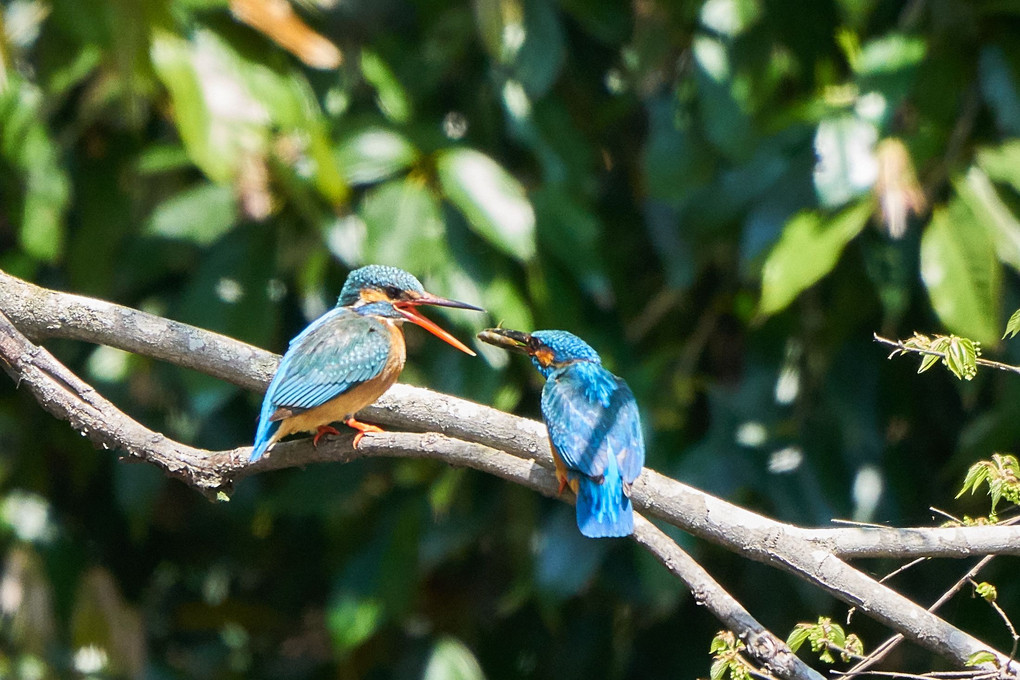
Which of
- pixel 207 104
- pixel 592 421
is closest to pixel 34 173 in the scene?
pixel 207 104

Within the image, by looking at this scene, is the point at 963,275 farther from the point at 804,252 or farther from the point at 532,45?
the point at 532,45

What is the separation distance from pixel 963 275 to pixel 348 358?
57.3 inches

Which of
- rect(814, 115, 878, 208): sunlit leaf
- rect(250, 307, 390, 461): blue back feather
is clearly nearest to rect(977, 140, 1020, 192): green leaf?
rect(814, 115, 878, 208): sunlit leaf

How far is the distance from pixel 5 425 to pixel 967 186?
305 centimetres

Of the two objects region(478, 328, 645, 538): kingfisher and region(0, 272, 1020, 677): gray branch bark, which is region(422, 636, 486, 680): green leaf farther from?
region(0, 272, 1020, 677): gray branch bark

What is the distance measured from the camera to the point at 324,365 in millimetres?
2760

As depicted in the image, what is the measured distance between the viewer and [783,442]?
348cm

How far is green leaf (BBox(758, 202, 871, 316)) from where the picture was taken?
294cm

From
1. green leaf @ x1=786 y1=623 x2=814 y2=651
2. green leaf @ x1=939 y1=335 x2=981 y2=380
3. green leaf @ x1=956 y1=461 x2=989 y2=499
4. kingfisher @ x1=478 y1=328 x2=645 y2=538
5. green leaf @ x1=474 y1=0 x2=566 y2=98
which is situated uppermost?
green leaf @ x1=474 y1=0 x2=566 y2=98

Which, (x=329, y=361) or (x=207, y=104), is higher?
(x=207, y=104)

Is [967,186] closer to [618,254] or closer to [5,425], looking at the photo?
[618,254]

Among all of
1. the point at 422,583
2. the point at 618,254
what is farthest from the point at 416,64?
the point at 422,583

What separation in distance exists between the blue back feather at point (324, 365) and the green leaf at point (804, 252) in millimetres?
929

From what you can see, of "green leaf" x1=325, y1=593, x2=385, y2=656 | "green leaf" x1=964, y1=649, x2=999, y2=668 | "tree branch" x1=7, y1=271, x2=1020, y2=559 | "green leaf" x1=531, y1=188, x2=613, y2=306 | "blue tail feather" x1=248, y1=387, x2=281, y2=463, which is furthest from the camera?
"green leaf" x1=325, y1=593, x2=385, y2=656
